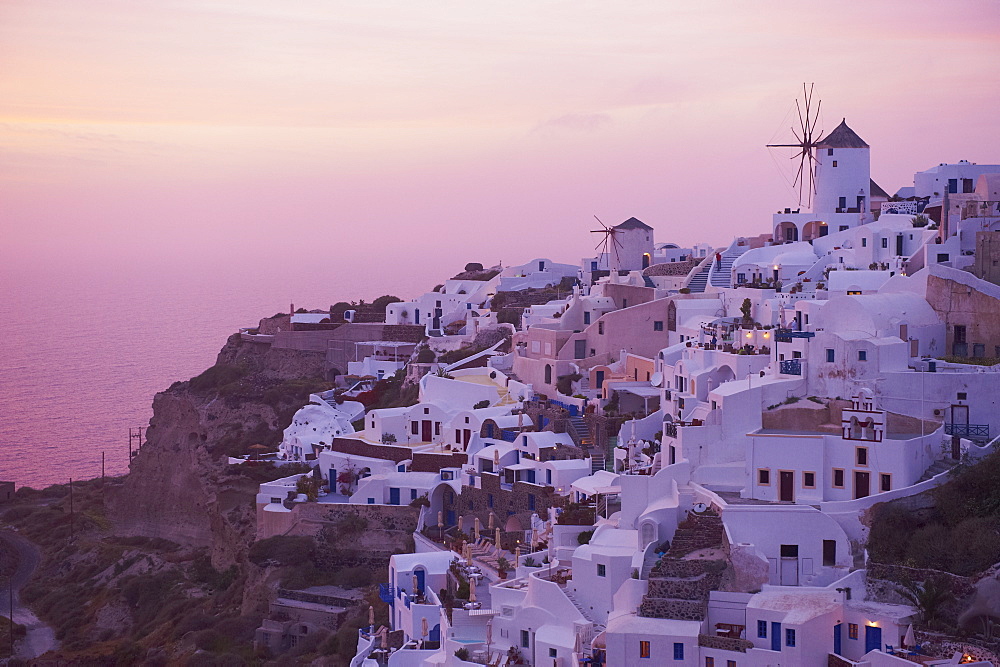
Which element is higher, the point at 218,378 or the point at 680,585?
the point at 218,378

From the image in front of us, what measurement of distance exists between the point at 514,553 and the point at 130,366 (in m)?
60.3

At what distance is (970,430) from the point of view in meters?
22.6

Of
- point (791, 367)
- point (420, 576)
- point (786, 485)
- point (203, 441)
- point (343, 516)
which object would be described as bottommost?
point (420, 576)

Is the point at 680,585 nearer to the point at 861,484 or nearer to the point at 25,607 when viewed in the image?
the point at 861,484

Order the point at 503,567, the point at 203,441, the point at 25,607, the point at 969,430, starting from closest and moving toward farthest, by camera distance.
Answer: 1. the point at 969,430
2. the point at 503,567
3. the point at 25,607
4. the point at 203,441

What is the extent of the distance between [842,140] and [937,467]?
18.0 metres

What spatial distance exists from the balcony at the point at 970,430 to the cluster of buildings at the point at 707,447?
0.16ft

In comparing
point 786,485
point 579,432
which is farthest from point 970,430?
point 579,432

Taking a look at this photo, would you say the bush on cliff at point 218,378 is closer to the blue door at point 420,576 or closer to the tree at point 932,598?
the blue door at point 420,576

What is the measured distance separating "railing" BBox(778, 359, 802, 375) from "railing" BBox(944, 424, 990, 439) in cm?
284

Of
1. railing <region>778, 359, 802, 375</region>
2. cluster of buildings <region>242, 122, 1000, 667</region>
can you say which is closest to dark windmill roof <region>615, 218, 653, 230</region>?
cluster of buildings <region>242, 122, 1000, 667</region>

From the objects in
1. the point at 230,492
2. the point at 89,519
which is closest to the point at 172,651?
the point at 230,492

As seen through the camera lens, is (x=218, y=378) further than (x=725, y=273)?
Yes

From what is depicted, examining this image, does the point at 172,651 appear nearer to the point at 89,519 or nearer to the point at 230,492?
the point at 230,492
